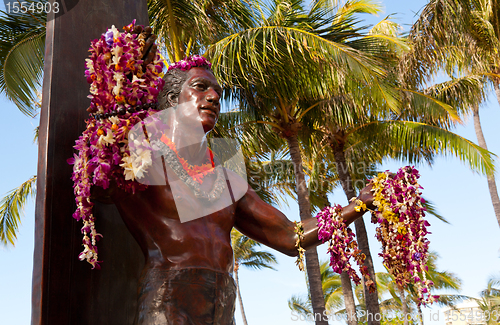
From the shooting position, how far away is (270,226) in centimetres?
297

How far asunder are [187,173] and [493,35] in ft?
40.1

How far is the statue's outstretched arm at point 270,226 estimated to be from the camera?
2.88m

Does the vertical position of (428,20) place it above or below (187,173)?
above

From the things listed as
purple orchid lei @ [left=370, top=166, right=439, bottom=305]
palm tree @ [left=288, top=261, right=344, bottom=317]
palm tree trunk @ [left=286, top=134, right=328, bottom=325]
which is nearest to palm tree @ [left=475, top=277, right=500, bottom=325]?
palm tree @ [left=288, top=261, right=344, bottom=317]

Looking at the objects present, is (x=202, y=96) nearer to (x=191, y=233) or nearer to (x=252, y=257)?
(x=191, y=233)

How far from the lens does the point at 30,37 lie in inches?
404

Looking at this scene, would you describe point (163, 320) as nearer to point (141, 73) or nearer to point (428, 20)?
point (141, 73)

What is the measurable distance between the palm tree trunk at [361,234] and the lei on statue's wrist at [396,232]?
1052 centimetres

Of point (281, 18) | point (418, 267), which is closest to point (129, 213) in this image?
point (418, 267)

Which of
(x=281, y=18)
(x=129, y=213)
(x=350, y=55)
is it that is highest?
(x=281, y=18)

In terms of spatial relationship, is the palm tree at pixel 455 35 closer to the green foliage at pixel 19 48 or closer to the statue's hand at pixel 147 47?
the green foliage at pixel 19 48

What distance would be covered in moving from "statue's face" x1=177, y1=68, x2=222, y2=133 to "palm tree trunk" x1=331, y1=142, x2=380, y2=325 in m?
10.7

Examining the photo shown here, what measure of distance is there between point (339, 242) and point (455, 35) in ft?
35.8

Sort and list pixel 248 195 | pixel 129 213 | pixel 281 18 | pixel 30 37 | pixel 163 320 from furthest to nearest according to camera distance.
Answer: pixel 281 18 < pixel 30 37 < pixel 248 195 < pixel 129 213 < pixel 163 320
